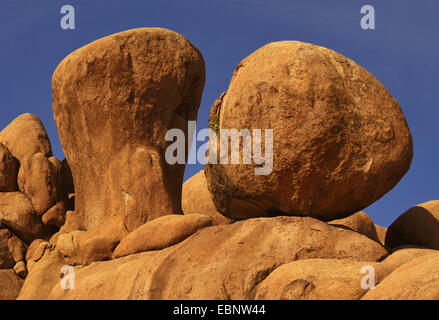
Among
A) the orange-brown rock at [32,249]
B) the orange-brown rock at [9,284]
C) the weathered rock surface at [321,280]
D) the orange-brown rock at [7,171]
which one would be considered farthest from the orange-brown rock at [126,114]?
the weathered rock surface at [321,280]

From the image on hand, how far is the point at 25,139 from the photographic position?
48.9 ft

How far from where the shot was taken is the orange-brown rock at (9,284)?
39.0ft

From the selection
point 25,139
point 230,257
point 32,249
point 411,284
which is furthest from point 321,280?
point 25,139

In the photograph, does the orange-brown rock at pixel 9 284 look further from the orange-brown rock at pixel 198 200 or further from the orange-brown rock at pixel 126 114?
the orange-brown rock at pixel 198 200

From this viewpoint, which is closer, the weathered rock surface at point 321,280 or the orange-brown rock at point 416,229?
the weathered rock surface at point 321,280

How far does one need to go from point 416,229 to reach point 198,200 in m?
6.76

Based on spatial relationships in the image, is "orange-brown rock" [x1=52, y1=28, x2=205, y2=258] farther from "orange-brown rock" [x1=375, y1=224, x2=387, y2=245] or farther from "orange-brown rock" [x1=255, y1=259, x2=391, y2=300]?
"orange-brown rock" [x1=375, y1=224, x2=387, y2=245]

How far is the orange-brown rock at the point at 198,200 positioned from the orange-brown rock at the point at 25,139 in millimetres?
3883

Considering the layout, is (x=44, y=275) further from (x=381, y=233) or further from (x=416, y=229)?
(x=381, y=233)

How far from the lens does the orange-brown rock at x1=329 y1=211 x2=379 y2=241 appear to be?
16406 mm

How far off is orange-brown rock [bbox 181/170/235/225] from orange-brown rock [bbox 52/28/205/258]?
10.3ft

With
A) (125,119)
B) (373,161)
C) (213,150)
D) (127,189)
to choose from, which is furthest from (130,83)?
(373,161)

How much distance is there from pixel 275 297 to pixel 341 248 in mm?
1548

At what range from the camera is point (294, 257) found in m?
8.26
